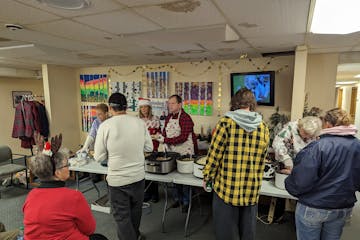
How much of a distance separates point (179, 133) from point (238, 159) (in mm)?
1443

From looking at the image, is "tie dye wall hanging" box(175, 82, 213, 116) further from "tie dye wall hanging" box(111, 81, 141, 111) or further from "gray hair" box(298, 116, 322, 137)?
"gray hair" box(298, 116, 322, 137)

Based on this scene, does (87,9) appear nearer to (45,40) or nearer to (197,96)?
(45,40)

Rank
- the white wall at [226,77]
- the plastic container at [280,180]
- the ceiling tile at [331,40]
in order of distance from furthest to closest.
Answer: the white wall at [226,77], the ceiling tile at [331,40], the plastic container at [280,180]

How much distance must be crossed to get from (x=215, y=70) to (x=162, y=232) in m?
2.77

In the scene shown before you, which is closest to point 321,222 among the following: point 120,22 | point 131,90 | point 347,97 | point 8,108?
point 120,22

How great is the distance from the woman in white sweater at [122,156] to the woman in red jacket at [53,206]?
0.57 meters

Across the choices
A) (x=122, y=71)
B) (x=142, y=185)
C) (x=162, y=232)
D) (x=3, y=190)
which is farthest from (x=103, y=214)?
(x=122, y=71)

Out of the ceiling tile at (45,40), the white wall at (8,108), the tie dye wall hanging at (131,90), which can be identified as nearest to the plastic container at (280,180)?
the ceiling tile at (45,40)

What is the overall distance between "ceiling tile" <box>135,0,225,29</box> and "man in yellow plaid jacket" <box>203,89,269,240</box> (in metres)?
0.62

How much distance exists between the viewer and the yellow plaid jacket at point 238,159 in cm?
156

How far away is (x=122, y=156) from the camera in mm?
1947

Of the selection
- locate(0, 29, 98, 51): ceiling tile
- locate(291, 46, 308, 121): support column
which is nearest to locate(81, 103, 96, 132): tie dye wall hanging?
locate(0, 29, 98, 51): ceiling tile

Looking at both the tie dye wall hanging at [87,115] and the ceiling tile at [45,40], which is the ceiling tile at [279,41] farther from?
the tie dye wall hanging at [87,115]

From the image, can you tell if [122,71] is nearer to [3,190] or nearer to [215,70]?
[215,70]
